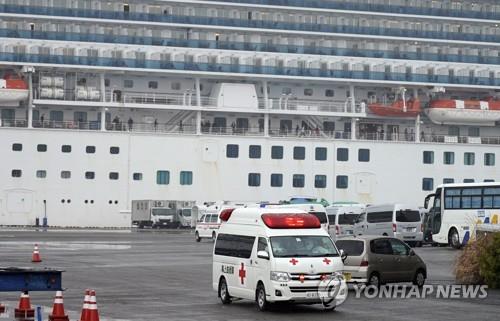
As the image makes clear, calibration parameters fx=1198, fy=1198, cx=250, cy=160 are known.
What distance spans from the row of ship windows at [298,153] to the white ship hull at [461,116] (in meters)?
4.39

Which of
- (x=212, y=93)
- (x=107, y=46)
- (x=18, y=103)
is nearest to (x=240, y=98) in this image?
(x=212, y=93)

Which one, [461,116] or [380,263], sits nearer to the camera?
[380,263]

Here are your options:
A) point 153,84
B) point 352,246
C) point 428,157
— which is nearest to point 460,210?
point 352,246

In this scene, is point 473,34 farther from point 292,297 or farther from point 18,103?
point 292,297

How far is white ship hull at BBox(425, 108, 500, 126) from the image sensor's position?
65250mm

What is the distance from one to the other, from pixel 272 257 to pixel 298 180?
41.3 meters

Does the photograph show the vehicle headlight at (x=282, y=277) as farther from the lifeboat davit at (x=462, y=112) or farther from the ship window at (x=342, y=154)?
the lifeboat davit at (x=462, y=112)

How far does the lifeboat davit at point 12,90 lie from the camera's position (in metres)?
60.1

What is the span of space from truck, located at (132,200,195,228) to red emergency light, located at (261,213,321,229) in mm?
38805

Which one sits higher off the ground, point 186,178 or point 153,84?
point 153,84

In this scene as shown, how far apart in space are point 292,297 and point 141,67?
135 feet

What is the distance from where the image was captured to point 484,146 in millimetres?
66250

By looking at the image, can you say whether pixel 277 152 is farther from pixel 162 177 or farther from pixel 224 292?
pixel 224 292

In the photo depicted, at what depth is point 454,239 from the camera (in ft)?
148
